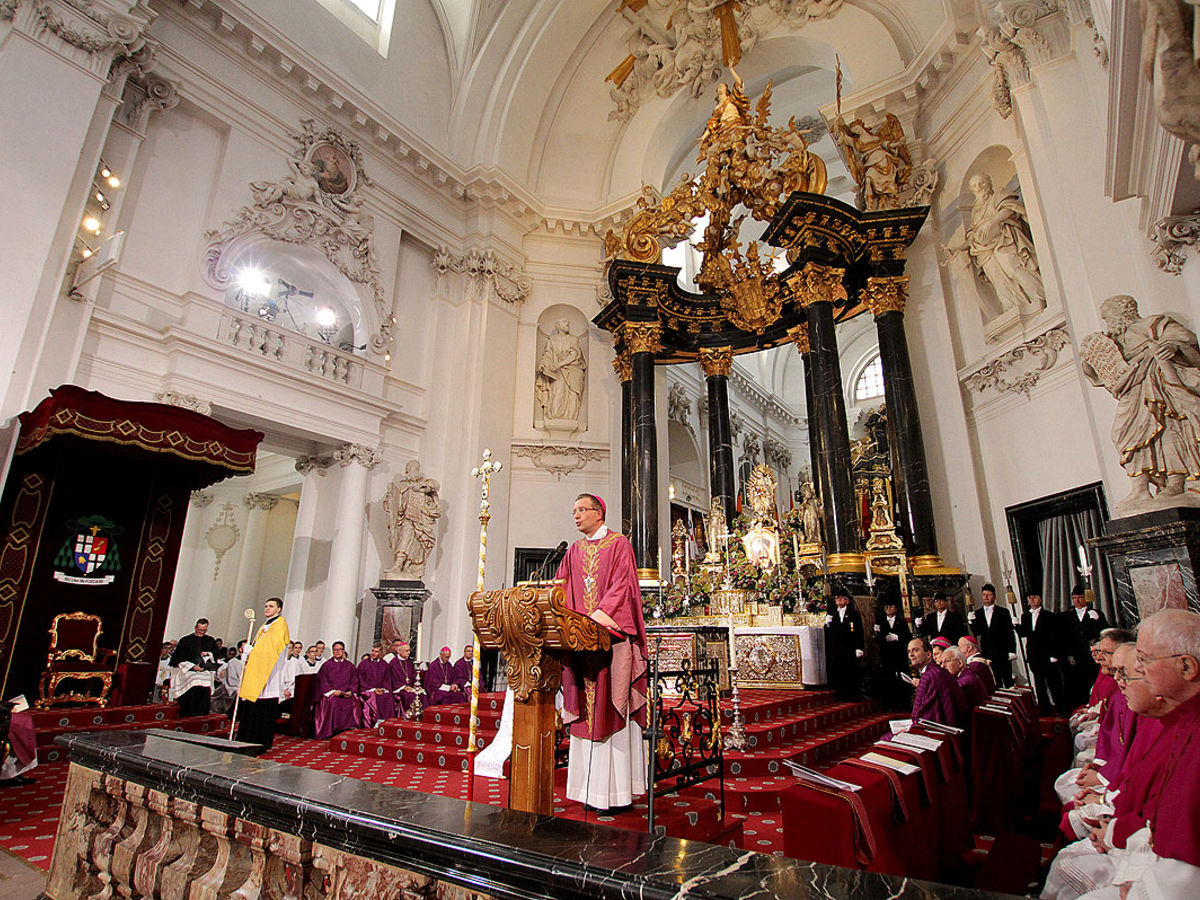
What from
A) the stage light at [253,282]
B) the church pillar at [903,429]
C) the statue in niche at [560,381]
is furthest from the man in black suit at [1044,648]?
the stage light at [253,282]

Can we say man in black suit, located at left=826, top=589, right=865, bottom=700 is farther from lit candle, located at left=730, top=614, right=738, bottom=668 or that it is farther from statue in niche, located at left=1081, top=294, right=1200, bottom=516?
statue in niche, located at left=1081, top=294, right=1200, bottom=516

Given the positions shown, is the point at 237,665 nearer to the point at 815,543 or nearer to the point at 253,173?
the point at 253,173

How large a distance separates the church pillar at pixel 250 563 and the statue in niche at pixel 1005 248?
636 inches

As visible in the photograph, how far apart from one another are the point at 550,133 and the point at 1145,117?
41.8 ft

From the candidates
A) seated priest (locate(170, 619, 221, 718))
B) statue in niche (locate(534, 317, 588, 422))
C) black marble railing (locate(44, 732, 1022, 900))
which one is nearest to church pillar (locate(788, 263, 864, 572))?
statue in niche (locate(534, 317, 588, 422))

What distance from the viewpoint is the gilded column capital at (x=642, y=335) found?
1208 centimetres

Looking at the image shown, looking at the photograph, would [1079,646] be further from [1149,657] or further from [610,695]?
[1149,657]

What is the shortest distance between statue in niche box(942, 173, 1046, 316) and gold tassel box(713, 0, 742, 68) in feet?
19.6

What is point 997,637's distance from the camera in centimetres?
772

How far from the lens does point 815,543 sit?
32.9ft

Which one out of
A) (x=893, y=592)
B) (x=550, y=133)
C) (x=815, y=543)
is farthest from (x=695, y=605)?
(x=550, y=133)

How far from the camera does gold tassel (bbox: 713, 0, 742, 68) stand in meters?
13.1

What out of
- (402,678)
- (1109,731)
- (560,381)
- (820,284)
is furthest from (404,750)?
(820,284)

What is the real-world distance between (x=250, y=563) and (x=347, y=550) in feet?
23.5
